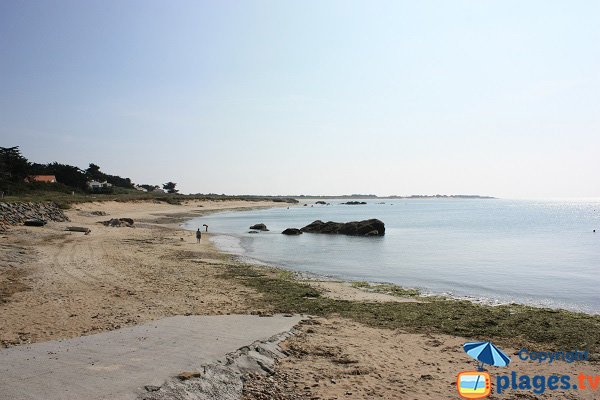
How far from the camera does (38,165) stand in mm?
96688

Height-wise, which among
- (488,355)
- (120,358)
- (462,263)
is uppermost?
(488,355)

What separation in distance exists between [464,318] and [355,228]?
3571 cm

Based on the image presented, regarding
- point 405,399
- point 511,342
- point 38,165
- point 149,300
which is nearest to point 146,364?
point 405,399

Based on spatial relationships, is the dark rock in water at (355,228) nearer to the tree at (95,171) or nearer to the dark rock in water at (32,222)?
the dark rock in water at (32,222)

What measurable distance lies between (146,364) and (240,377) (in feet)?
5.63

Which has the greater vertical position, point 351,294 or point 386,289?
point 351,294

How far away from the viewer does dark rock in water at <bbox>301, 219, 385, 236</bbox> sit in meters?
47.0

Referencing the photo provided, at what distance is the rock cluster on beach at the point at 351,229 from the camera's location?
154 feet

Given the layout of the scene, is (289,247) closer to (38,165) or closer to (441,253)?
(441,253)

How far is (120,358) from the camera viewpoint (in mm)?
7477

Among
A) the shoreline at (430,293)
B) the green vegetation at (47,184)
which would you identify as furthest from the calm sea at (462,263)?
the green vegetation at (47,184)

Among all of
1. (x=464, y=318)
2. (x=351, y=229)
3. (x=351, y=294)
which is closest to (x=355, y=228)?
(x=351, y=229)

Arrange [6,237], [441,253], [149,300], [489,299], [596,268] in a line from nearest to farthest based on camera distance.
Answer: [149,300] → [489,299] → [6,237] → [596,268] → [441,253]

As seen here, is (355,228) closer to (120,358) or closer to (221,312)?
(221,312)
